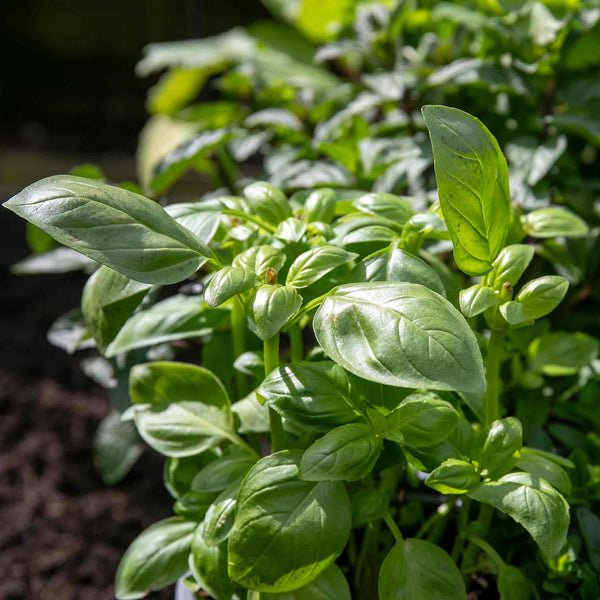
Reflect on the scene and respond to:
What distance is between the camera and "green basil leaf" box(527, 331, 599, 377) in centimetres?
79

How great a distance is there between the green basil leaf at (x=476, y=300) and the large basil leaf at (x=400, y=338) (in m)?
0.04

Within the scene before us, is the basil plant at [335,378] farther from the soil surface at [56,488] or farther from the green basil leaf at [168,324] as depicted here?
the soil surface at [56,488]

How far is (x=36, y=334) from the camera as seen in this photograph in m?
1.96

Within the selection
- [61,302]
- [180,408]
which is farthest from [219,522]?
[61,302]

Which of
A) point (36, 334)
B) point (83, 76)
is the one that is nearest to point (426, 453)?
point (36, 334)

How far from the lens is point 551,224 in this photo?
70 cm

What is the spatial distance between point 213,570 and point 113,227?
0.32 m

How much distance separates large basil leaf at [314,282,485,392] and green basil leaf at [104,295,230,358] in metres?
0.27

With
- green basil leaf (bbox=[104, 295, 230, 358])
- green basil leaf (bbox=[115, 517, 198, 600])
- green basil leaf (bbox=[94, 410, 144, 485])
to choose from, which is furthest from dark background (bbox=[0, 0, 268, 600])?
green basil leaf (bbox=[104, 295, 230, 358])

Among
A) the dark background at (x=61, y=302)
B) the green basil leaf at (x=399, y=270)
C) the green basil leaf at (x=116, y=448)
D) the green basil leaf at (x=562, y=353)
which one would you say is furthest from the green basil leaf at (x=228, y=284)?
the dark background at (x=61, y=302)

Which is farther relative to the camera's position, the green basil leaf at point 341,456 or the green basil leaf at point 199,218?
the green basil leaf at point 199,218

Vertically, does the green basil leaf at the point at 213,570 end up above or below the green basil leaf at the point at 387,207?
below

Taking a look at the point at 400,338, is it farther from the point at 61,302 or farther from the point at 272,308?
the point at 61,302

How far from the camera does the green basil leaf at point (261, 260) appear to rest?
1.81 ft
